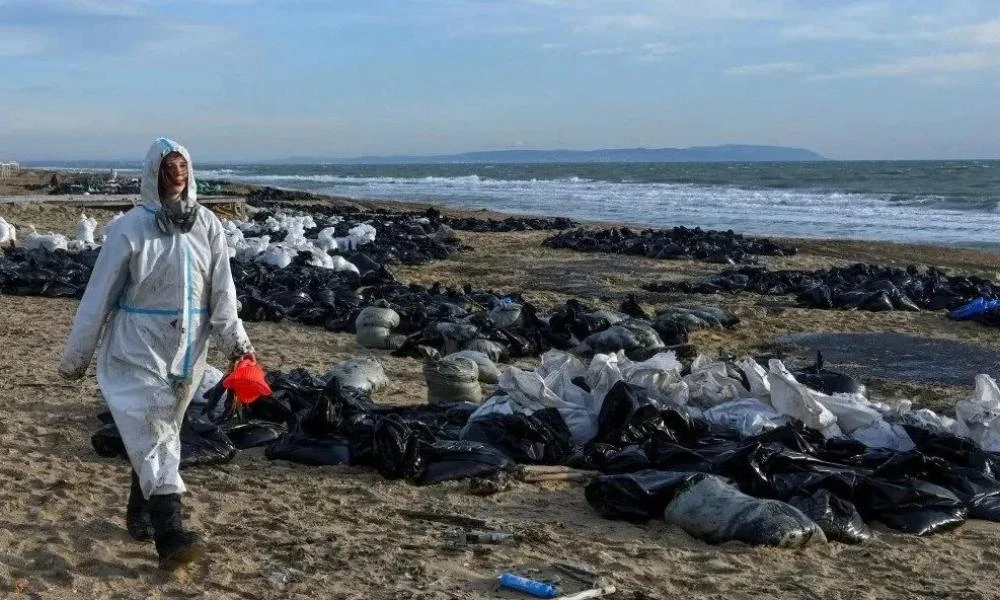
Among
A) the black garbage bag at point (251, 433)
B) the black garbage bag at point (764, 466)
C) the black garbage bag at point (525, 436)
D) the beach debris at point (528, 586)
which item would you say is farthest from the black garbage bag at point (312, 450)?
the black garbage bag at point (764, 466)

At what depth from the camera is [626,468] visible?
18.4 ft

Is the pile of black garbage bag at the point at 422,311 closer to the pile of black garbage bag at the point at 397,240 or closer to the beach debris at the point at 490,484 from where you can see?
the pile of black garbage bag at the point at 397,240

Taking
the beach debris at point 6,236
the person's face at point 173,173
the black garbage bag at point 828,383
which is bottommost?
the black garbage bag at point 828,383

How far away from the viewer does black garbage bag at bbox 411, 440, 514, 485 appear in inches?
215

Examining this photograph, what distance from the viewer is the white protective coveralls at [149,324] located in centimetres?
383

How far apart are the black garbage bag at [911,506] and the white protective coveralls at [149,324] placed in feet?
10.7

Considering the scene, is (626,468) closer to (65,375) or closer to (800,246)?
(65,375)

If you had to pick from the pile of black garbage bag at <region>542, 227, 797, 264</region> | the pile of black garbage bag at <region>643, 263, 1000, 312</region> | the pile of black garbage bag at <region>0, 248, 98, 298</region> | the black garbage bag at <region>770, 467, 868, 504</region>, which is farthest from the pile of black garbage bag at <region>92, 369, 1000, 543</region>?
the pile of black garbage bag at <region>542, 227, 797, 264</region>

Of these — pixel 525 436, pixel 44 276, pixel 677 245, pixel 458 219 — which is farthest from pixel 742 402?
pixel 458 219

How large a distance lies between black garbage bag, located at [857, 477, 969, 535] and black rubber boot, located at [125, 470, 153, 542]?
3.31 m

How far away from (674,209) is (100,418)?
105ft

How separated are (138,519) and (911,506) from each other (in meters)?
3.55

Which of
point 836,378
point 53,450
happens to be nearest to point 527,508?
point 53,450

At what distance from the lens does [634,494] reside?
4.97m
